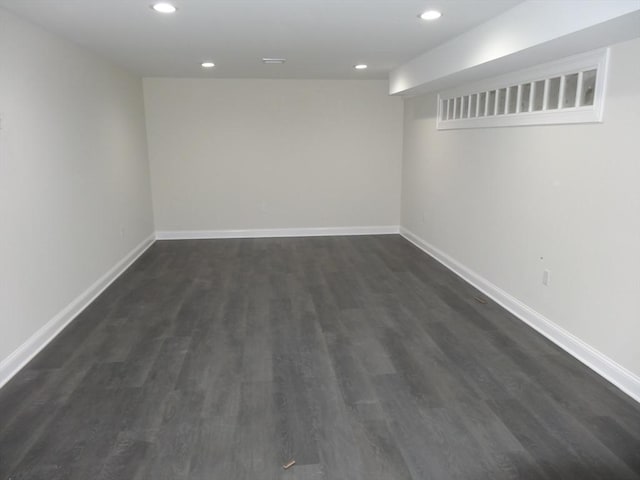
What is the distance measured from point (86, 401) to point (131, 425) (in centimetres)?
41

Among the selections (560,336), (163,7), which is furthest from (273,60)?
(560,336)

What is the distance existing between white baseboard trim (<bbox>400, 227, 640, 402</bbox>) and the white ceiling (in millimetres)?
2179

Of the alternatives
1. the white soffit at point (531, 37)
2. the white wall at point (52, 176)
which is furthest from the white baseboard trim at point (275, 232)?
the white soffit at point (531, 37)

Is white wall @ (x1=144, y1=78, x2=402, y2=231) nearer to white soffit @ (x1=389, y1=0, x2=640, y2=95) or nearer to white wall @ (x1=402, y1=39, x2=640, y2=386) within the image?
white wall @ (x1=402, y1=39, x2=640, y2=386)

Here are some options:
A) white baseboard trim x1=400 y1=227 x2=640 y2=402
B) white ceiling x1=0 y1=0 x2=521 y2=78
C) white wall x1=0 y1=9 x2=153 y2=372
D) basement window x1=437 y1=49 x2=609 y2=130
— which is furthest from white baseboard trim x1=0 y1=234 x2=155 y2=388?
basement window x1=437 y1=49 x2=609 y2=130

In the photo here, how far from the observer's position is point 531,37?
8.79 ft

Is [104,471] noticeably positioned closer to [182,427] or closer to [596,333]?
[182,427]

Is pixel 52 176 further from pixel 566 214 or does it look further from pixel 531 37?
pixel 566 214

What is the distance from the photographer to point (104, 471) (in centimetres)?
204

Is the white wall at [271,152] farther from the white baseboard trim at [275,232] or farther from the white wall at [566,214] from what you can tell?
the white wall at [566,214]

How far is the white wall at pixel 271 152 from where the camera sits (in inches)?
249

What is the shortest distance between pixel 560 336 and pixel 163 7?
3404mm

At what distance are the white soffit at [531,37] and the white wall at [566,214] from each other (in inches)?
12.7

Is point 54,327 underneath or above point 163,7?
underneath
